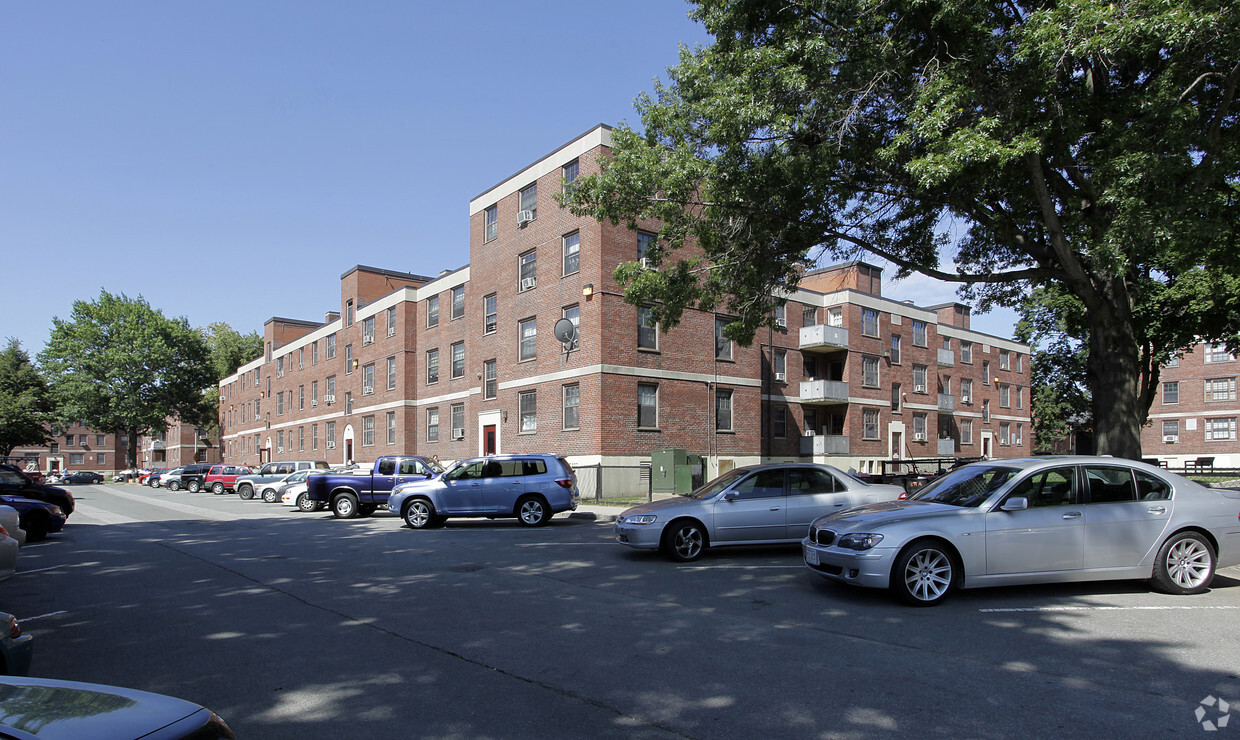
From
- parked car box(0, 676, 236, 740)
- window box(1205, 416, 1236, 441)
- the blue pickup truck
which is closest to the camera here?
parked car box(0, 676, 236, 740)

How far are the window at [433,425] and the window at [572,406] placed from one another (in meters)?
13.5

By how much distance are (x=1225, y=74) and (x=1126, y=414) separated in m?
5.54

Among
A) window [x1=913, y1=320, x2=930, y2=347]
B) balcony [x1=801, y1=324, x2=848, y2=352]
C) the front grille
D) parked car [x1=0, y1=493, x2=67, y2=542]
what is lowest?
parked car [x1=0, y1=493, x2=67, y2=542]

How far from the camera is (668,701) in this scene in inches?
198

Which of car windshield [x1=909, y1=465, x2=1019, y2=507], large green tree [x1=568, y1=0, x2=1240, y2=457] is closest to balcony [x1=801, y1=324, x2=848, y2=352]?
large green tree [x1=568, y1=0, x2=1240, y2=457]

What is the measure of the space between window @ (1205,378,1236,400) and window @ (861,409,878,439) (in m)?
30.8

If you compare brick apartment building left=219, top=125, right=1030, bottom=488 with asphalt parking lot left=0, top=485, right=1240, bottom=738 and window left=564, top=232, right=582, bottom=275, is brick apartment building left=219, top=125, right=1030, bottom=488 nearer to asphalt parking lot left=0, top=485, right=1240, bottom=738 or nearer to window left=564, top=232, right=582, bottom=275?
window left=564, top=232, right=582, bottom=275

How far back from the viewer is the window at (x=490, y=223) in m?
34.4

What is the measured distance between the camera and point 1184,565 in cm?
846

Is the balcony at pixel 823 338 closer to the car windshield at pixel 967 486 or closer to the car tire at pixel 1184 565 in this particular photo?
the car windshield at pixel 967 486

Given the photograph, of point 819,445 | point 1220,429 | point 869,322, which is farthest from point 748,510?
point 1220,429

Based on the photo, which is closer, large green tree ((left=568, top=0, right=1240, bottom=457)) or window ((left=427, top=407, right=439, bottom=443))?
large green tree ((left=568, top=0, right=1240, bottom=457))

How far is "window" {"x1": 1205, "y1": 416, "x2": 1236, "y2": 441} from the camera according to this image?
54.3 meters

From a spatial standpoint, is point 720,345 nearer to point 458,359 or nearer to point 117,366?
point 458,359
